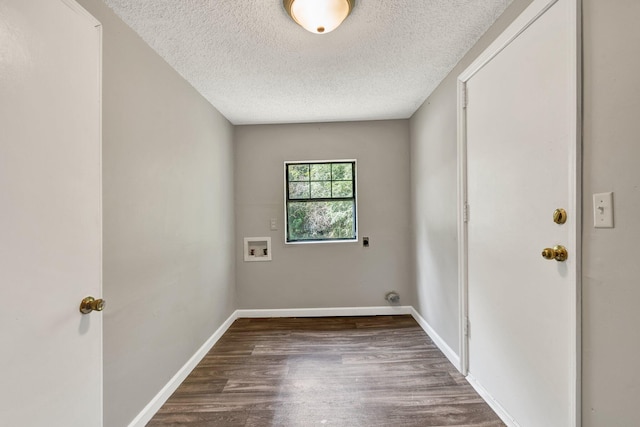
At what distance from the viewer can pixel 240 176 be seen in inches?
127

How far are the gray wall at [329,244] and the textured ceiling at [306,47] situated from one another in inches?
22.8

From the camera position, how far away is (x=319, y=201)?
3.28 meters

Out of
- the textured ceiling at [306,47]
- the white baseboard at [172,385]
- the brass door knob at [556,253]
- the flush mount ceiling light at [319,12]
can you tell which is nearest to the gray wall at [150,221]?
the white baseboard at [172,385]

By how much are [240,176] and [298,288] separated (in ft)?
4.93

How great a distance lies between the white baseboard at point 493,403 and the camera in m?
1.50

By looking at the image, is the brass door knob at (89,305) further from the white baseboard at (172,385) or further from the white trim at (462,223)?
the white trim at (462,223)

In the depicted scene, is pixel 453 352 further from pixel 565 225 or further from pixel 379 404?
pixel 565 225

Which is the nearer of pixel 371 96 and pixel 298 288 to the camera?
pixel 371 96

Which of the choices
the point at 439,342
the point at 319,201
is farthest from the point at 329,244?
the point at 439,342

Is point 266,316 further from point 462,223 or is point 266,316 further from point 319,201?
point 462,223

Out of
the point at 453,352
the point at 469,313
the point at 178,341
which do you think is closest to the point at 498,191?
the point at 469,313

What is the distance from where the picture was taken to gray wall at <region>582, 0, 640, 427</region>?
0.87 meters

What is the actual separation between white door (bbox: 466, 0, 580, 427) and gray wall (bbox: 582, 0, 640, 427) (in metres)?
0.05

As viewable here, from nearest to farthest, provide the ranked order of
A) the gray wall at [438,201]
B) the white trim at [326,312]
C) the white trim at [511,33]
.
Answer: the white trim at [511,33] < the gray wall at [438,201] < the white trim at [326,312]
